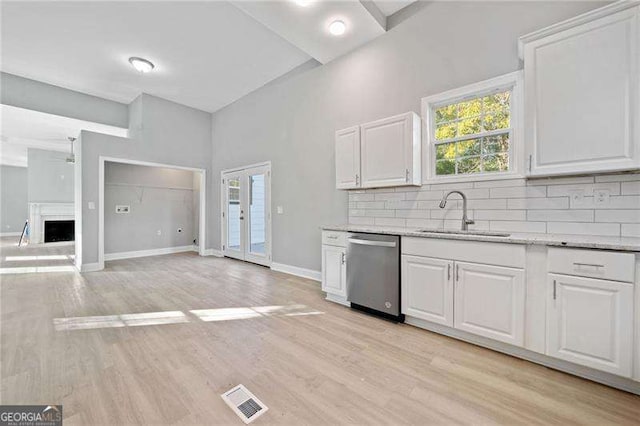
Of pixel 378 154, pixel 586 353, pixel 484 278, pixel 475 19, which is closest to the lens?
pixel 586 353

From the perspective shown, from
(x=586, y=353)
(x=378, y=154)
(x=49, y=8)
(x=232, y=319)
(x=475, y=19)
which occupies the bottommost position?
(x=232, y=319)

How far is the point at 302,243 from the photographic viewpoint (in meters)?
4.31

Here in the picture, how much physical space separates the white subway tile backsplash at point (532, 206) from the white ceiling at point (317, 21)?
2.06 meters

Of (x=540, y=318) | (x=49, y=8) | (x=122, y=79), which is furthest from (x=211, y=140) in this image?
(x=540, y=318)

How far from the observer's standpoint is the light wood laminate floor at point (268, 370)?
141cm

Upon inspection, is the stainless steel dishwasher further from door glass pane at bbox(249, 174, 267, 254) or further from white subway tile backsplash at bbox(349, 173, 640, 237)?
door glass pane at bbox(249, 174, 267, 254)

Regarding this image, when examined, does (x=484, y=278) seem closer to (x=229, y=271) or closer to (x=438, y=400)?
(x=438, y=400)

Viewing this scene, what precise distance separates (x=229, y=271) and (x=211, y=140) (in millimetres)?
3608

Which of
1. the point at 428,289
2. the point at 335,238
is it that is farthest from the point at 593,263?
the point at 335,238

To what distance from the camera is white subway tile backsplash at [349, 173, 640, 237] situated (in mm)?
1899

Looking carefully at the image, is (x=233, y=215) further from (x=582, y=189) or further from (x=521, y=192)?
(x=582, y=189)

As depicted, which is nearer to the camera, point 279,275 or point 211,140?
point 279,275

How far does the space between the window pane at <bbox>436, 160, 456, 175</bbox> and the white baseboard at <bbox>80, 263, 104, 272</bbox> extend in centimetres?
602

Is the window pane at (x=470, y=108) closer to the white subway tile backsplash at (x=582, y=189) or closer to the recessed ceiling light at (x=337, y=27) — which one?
the white subway tile backsplash at (x=582, y=189)
